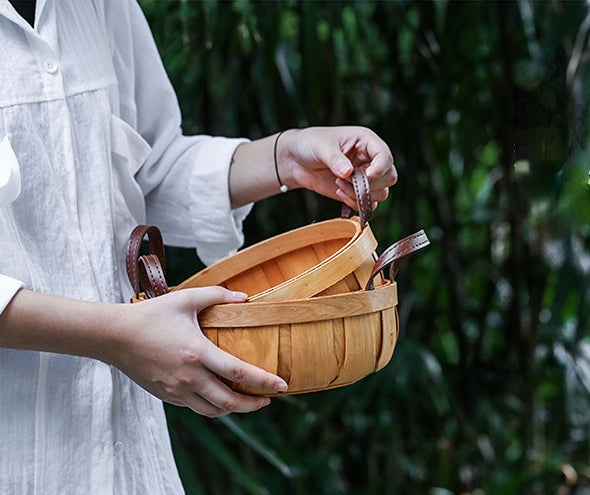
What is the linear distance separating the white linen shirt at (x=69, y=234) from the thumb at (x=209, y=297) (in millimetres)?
104

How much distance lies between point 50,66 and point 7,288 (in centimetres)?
18

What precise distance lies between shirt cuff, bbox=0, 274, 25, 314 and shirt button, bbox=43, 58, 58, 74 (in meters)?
0.17

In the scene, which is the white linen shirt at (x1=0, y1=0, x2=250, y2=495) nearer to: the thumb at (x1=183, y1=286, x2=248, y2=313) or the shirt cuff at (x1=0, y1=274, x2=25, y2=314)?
the shirt cuff at (x1=0, y1=274, x2=25, y2=314)

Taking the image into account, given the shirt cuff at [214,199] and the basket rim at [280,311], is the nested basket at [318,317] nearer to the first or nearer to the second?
the basket rim at [280,311]

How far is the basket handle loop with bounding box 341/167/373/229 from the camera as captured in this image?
70cm

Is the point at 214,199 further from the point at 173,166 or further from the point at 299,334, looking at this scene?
the point at 299,334

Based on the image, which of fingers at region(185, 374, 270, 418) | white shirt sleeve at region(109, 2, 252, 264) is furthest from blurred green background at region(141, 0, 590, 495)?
fingers at region(185, 374, 270, 418)

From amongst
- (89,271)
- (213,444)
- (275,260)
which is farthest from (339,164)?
(213,444)

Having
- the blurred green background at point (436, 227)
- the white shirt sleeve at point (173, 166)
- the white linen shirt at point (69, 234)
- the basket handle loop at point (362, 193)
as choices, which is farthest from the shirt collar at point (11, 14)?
the blurred green background at point (436, 227)

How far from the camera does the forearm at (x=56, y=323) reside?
568 mm

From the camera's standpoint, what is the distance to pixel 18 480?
0.62 m

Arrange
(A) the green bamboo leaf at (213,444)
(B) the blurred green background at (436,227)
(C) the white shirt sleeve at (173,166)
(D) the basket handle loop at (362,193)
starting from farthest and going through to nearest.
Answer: (B) the blurred green background at (436,227)
(A) the green bamboo leaf at (213,444)
(C) the white shirt sleeve at (173,166)
(D) the basket handle loop at (362,193)

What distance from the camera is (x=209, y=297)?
0.60 meters

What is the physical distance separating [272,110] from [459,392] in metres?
0.67
